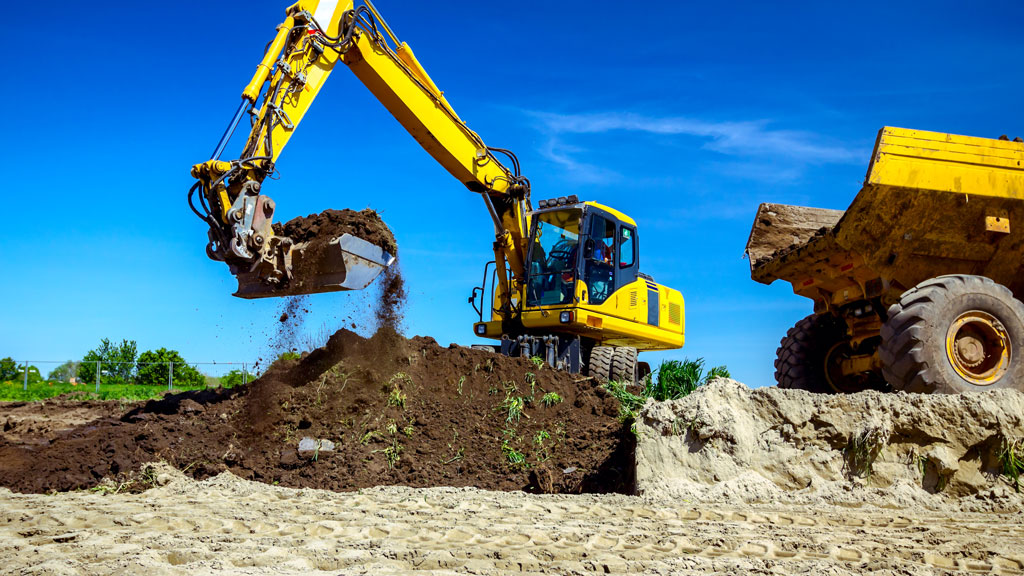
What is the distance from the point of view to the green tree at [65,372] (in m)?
32.3

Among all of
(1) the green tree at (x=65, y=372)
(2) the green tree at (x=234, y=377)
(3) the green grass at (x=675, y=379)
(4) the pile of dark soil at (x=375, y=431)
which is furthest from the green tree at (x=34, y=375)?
(3) the green grass at (x=675, y=379)

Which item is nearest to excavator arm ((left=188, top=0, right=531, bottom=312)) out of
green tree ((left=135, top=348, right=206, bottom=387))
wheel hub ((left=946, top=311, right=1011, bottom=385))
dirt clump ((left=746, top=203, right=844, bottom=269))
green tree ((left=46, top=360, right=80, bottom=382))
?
dirt clump ((left=746, top=203, right=844, bottom=269))

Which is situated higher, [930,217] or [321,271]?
[930,217]

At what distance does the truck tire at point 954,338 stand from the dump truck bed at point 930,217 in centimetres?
66

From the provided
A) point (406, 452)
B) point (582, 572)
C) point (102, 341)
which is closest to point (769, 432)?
point (582, 572)

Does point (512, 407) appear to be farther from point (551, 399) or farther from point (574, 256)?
point (574, 256)

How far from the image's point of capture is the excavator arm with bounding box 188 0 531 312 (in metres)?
7.76

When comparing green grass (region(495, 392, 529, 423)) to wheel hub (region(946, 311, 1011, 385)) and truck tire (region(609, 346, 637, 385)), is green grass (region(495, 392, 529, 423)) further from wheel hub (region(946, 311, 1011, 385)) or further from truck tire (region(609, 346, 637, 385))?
wheel hub (region(946, 311, 1011, 385))

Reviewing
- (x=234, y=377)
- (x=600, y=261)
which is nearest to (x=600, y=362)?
(x=600, y=261)

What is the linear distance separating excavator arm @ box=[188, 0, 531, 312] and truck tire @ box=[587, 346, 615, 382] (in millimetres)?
3385

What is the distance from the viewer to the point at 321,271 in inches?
333

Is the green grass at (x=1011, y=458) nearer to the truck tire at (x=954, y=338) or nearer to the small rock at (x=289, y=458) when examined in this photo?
the truck tire at (x=954, y=338)

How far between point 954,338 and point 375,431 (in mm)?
5950

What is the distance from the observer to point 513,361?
31.3ft
